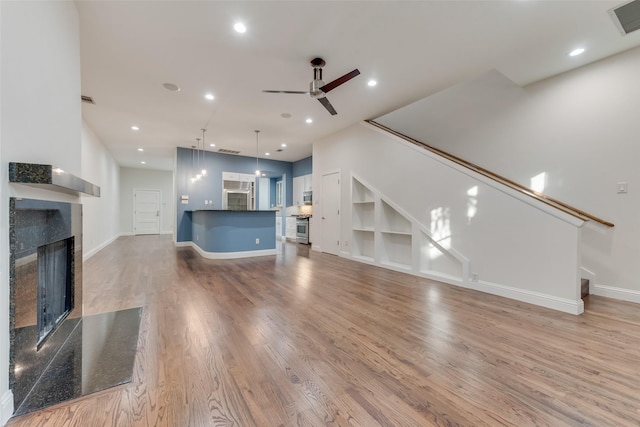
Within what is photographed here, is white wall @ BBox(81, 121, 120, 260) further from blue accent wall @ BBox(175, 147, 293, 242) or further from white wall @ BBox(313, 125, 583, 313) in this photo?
white wall @ BBox(313, 125, 583, 313)

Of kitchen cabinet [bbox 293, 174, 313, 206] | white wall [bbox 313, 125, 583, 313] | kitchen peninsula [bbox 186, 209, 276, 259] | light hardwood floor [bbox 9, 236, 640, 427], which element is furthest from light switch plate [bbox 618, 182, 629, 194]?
kitchen cabinet [bbox 293, 174, 313, 206]

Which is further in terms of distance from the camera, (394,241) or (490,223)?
(394,241)

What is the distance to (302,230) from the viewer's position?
849cm

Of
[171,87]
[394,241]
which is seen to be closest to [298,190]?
[394,241]

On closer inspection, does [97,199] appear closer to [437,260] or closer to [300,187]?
[300,187]

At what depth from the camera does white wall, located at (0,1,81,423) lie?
1.28 m

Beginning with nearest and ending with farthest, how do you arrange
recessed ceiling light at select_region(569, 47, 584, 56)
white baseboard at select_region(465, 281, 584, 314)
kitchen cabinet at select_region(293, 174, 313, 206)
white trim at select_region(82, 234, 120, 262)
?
white baseboard at select_region(465, 281, 584, 314) → recessed ceiling light at select_region(569, 47, 584, 56) → white trim at select_region(82, 234, 120, 262) → kitchen cabinet at select_region(293, 174, 313, 206)

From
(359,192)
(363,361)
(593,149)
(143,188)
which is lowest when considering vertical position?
(363,361)

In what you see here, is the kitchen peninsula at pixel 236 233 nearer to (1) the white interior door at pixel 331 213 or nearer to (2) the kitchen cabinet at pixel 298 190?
(1) the white interior door at pixel 331 213

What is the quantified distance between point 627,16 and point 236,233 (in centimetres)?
639

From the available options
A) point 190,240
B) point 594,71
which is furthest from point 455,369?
point 190,240

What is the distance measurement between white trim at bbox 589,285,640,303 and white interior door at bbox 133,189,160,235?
1349cm

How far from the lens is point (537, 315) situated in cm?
268

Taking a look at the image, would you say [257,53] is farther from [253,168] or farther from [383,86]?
[253,168]
